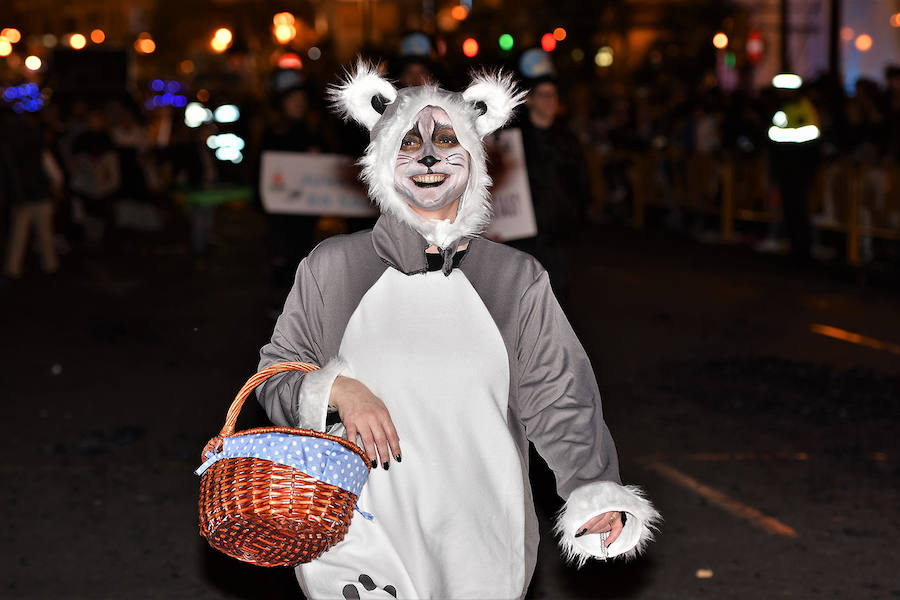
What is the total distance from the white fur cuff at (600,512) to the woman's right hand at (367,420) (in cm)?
43

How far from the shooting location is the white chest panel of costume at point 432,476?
299cm

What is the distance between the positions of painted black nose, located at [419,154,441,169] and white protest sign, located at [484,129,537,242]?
15.4 feet

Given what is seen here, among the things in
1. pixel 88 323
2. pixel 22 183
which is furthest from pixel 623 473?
pixel 22 183

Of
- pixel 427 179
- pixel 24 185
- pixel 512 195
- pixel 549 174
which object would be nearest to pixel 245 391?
pixel 427 179

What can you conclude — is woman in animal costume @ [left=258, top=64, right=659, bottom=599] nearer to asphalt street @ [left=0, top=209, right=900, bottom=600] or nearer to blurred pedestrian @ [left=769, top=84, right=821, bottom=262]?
asphalt street @ [left=0, top=209, right=900, bottom=600]

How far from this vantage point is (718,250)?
17.3 metres

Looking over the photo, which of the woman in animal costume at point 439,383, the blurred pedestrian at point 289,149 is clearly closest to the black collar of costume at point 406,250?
the woman in animal costume at point 439,383

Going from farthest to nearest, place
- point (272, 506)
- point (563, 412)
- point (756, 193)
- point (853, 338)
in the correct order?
point (756, 193) < point (853, 338) < point (563, 412) < point (272, 506)

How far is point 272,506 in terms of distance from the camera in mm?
2697

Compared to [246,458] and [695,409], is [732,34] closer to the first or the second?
[695,409]

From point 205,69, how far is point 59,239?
36909 mm

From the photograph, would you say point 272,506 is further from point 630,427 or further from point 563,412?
point 630,427

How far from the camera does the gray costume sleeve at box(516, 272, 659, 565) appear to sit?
10.2 ft

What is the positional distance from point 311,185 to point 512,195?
12.3ft
